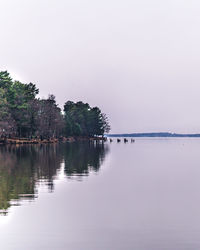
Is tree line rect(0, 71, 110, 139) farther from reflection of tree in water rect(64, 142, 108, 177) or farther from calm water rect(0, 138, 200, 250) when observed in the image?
calm water rect(0, 138, 200, 250)

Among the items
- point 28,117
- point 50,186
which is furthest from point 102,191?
point 28,117

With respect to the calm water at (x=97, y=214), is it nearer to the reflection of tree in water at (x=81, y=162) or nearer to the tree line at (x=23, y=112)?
the reflection of tree in water at (x=81, y=162)

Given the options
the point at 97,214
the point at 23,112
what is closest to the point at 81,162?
the point at 97,214

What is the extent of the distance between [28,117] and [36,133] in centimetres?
1673

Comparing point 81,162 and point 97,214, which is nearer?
point 97,214

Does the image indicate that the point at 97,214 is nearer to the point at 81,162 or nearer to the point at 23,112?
the point at 81,162

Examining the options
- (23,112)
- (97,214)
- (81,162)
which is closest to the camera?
(97,214)

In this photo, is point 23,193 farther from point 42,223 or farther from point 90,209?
point 42,223

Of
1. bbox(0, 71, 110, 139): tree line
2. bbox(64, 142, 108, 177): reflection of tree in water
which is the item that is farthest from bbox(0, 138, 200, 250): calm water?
bbox(0, 71, 110, 139): tree line

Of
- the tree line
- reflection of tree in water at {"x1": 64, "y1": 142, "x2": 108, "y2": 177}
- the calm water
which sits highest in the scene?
the tree line

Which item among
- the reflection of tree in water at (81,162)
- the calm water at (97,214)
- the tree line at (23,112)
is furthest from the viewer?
the tree line at (23,112)

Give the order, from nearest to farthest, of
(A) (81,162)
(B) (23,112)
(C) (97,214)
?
1. (C) (97,214)
2. (A) (81,162)
3. (B) (23,112)

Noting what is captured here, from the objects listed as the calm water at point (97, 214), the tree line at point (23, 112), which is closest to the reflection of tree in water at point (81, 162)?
the calm water at point (97, 214)

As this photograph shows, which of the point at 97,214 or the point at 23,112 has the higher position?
the point at 23,112
